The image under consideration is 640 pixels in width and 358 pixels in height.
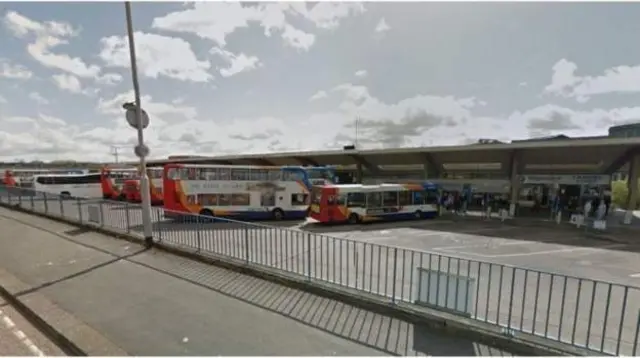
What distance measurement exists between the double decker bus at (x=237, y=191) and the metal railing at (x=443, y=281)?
16.3 ft

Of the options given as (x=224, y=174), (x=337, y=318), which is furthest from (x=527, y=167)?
(x=337, y=318)

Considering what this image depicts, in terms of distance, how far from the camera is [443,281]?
161 inches

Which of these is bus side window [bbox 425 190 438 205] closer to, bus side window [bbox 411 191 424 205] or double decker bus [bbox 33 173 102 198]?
bus side window [bbox 411 191 424 205]

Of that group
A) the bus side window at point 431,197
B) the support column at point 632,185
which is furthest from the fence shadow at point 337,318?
the support column at point 632,185

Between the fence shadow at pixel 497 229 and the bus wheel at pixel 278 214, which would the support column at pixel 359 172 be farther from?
the bus wheel at pixel 278 214

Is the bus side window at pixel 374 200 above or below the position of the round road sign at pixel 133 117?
below

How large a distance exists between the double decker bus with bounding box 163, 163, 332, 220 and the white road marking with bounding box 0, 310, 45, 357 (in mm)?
11915

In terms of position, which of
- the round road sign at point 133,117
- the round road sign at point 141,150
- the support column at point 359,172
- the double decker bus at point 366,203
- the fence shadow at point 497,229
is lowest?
the fence shadow at point 497,229

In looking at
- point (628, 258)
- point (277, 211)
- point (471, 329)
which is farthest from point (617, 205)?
point (471, 329)

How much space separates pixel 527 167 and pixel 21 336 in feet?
93.1

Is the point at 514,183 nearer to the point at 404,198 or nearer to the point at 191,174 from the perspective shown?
the point at 404,198

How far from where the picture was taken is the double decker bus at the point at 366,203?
18.0 meters

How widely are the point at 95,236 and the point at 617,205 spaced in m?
37.0

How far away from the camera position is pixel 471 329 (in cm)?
374
